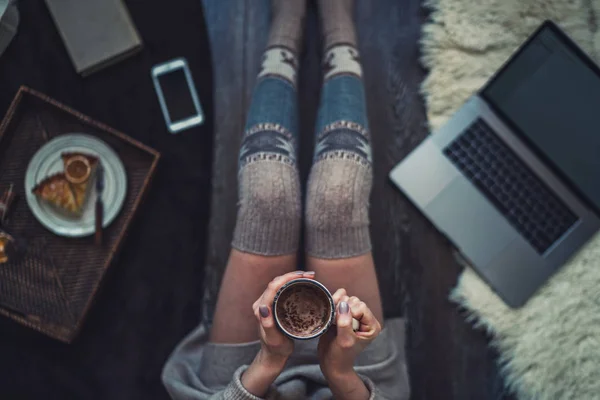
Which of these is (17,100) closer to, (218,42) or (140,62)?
(140,62)

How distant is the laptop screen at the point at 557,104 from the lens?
3.02ft

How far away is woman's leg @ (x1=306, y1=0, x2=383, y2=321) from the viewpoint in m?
0.90

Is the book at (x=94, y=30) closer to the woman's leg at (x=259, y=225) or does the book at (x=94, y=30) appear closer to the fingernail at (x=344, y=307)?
the woman's leg at (x=259, y=225)

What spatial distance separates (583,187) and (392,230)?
0.37m

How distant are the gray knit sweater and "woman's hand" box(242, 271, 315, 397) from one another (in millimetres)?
56

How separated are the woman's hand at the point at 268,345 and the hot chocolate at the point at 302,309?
17mm

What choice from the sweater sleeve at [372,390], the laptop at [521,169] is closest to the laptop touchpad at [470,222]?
the laptop at [521,169]

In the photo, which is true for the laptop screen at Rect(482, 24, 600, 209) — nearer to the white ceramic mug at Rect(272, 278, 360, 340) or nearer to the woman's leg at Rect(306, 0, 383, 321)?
the woman's leg at Rect(306, 0, 383, 321)

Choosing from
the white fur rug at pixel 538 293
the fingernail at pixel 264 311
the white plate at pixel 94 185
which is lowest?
the white fur rug at pixel 538 293

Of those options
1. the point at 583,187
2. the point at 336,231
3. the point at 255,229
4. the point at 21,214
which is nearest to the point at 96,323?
the point at 21,214

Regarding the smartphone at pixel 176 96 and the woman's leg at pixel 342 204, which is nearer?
the woman's leg at pixel 342 204

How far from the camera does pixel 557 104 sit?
94 cm

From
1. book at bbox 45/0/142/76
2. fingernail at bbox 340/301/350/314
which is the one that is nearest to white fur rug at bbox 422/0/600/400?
fingernail at bbox 340/301/350/314

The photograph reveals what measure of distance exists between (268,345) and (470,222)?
0.53 m
